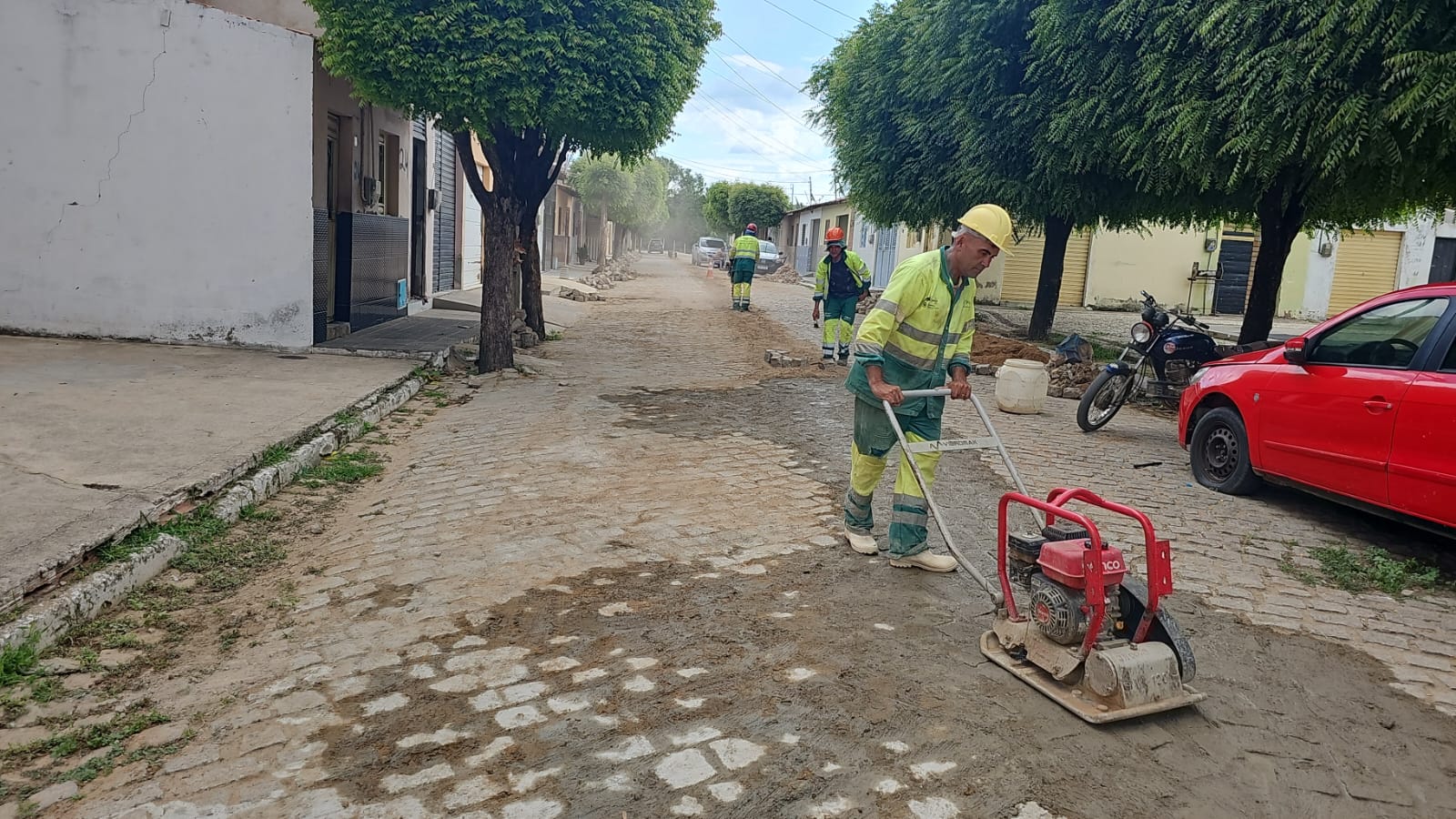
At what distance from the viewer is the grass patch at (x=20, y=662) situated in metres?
3.54

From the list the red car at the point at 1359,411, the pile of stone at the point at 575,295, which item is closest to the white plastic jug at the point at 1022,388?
the red car at the point at 1359,411

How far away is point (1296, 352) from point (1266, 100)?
141 inches

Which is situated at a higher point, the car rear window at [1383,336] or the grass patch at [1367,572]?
the car rear window at [1383,336]

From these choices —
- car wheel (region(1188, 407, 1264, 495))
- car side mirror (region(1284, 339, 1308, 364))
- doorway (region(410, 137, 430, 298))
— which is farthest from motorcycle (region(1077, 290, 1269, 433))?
doorway (region(410, 137, 430, 298))

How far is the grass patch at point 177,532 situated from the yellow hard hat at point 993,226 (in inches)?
161

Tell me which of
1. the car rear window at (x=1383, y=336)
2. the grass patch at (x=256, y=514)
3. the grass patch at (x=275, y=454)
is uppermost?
the car rear window at (x=1383, y=336)

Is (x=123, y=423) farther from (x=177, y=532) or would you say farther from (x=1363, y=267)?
(x=1363, y=267)

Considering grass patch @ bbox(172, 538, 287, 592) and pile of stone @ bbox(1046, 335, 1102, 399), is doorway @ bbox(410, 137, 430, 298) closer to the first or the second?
pile of stone @ bbox(1046, 335, 1102, 399)

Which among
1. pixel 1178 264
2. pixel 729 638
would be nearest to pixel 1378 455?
pixel 729 638

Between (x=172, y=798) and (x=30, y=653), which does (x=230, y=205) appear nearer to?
(x=30, y=653)

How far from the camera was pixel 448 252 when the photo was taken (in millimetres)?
22234

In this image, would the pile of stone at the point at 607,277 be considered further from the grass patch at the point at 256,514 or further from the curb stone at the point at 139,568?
the grass patch at the point at 256,514

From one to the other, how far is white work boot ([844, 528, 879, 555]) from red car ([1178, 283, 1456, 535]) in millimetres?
2810

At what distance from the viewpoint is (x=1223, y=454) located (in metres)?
7.09
